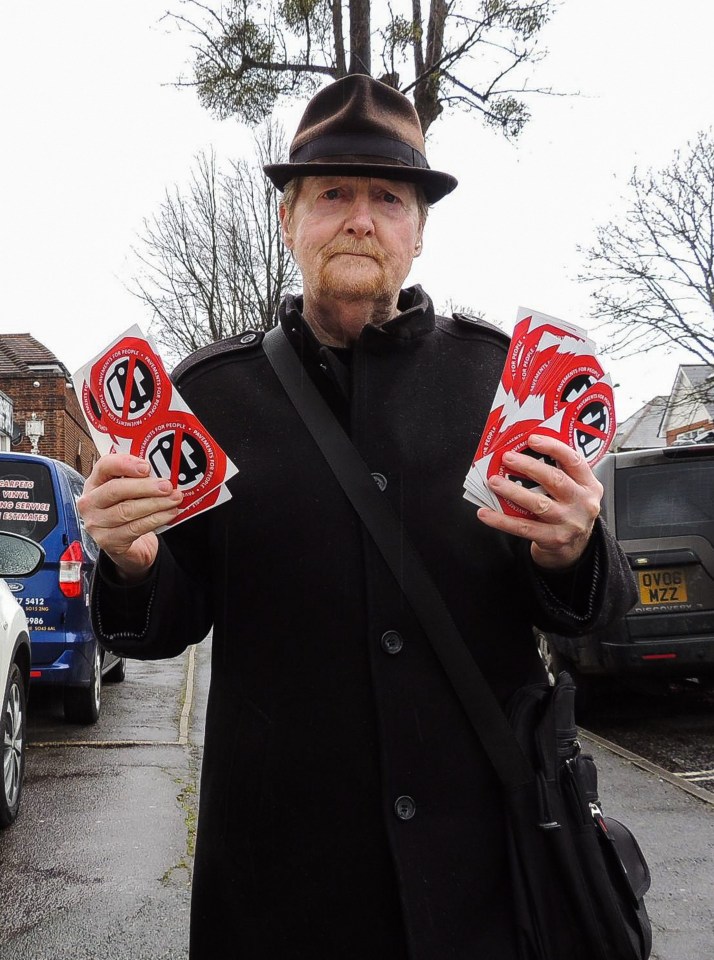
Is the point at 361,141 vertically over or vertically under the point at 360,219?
over

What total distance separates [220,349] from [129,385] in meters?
0.35

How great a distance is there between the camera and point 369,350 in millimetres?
1858

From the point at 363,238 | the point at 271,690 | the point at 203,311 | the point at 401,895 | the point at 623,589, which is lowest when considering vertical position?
the point at 401,895

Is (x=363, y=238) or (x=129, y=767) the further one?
(x=129, y=767)

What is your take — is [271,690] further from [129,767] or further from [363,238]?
[129,767]

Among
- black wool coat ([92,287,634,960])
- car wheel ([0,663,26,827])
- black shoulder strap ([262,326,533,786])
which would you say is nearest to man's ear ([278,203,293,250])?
black wool coat ([92,287,634,960])

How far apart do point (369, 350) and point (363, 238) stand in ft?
0.70

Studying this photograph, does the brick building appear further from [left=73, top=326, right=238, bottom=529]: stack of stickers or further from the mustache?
[left=73, top=326, right=238, bottom=529]: stack of stickers

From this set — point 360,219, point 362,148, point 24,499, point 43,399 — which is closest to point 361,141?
point 362,148

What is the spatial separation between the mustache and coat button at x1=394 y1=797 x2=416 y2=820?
0.98 meters

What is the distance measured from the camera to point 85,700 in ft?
22.3

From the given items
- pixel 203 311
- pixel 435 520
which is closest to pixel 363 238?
pixel 435 520

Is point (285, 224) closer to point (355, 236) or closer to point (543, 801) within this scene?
point (355, 236)

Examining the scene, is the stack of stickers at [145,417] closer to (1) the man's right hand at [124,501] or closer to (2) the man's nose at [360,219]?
(1) the man's right hand at [124,501]
